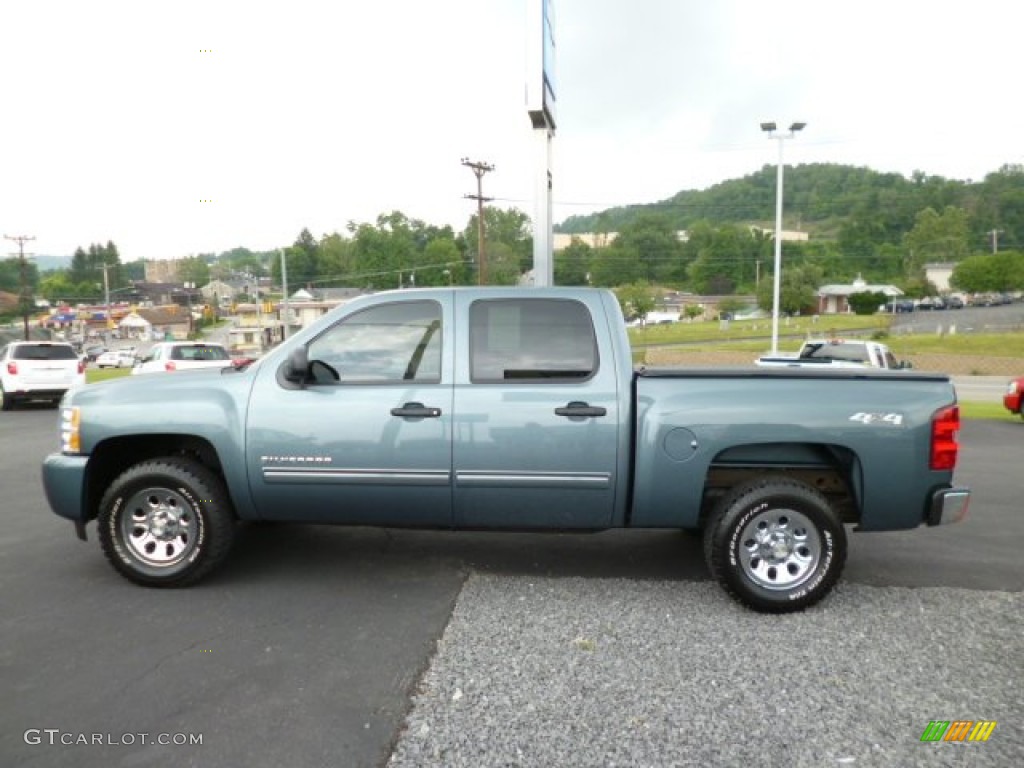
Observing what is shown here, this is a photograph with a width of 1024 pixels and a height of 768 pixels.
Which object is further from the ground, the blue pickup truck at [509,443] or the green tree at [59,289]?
the green tree at [59,289]

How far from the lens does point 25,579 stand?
4.73 meters

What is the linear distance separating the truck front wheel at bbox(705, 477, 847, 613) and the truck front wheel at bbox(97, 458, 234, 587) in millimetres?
3005

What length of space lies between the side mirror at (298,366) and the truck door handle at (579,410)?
150 cm

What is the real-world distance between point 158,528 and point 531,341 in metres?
2.61

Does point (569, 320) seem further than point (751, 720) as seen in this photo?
Yes

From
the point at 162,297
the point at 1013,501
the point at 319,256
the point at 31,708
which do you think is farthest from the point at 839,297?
the point at 162,297

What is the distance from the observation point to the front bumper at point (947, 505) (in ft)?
13.3

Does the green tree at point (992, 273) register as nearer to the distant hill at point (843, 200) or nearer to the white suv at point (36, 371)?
the distant hill at point (843, 200)

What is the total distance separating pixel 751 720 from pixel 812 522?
1.46m

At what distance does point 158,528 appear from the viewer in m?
4.51

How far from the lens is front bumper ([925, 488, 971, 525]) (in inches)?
159

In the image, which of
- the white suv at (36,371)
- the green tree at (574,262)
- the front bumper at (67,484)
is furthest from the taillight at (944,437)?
the green tree at (574,262)

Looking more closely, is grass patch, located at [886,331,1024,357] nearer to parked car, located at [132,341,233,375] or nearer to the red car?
the red car

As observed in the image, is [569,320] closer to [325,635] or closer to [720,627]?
[720,627]
